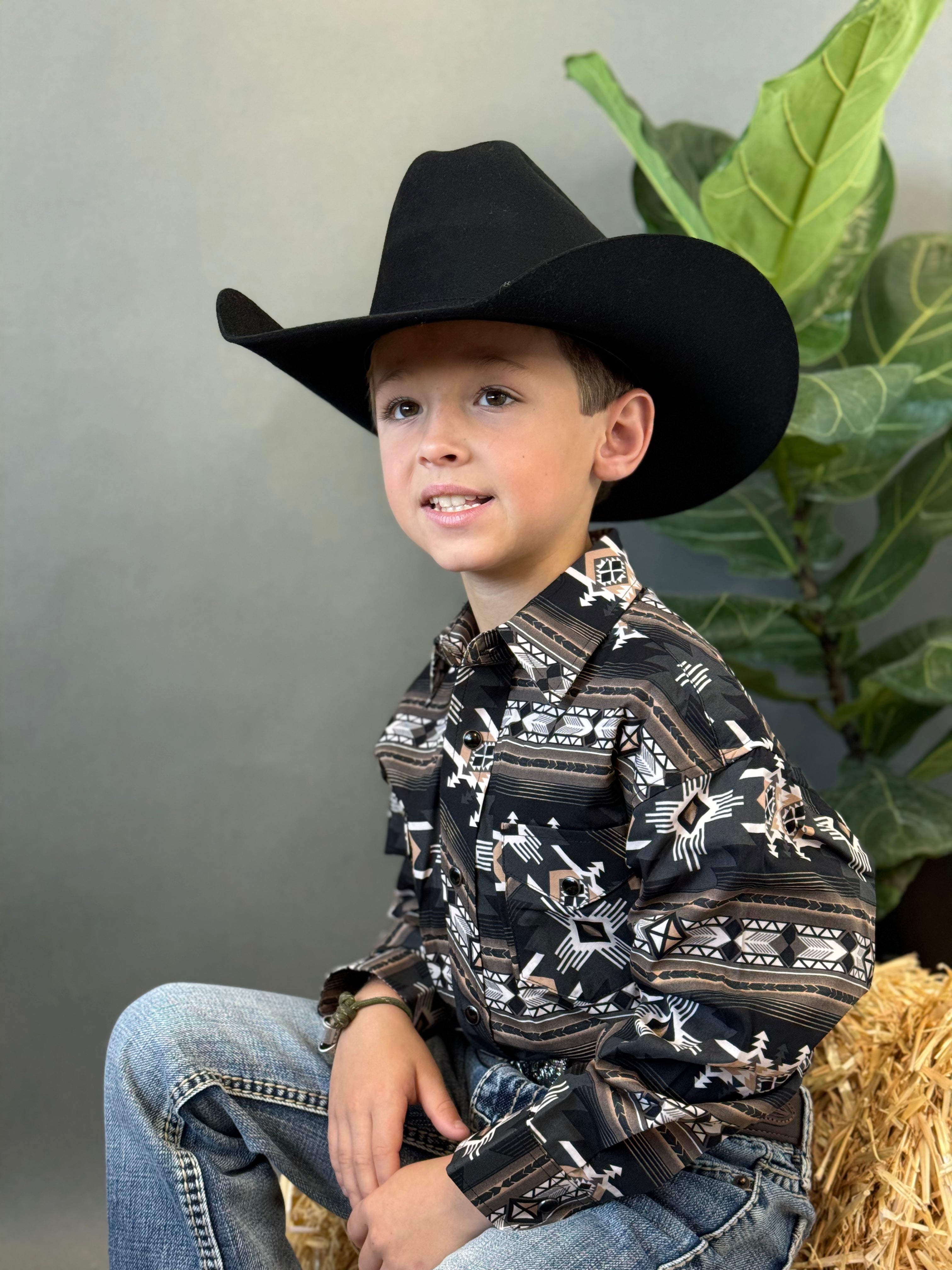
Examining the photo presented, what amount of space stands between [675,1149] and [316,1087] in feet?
1.10

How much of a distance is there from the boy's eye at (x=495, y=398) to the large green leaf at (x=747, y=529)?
565 millimetres

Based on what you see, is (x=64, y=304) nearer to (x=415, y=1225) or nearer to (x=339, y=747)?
→ (x=339, y=747)

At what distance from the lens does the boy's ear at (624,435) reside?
95 cm

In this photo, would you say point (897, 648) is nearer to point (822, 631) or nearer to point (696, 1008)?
point (822, 631)

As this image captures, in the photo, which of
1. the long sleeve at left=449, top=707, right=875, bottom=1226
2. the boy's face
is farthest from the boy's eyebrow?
the long sleeve at left=449, top=707, right=875, bottom=1226

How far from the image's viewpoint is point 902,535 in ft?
4.89

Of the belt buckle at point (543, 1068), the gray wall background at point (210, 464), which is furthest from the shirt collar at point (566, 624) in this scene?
the gray wall background at point (210, 464)

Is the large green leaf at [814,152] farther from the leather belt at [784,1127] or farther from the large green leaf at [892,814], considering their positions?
the leather belt at [784,1127]

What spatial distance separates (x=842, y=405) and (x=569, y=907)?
618mm

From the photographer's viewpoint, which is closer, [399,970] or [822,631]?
[399,970]

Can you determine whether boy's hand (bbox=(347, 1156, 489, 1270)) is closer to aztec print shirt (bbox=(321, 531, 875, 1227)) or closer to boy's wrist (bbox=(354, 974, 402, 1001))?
aztec print shirt (bbox=(321, 531, 875, 1227))

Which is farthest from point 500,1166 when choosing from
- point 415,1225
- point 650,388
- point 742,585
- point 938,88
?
point 938,88

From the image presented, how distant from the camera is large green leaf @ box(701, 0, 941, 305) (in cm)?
117

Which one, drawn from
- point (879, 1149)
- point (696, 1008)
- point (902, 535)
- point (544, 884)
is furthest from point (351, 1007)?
point (902, 535)
